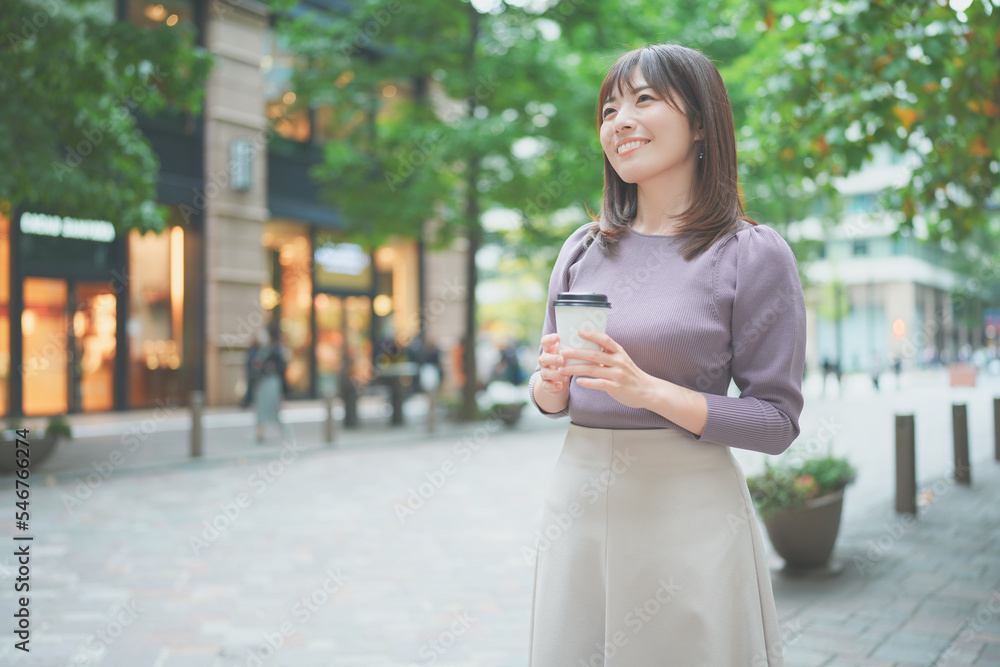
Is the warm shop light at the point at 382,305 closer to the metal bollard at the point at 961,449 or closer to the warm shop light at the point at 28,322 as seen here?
the warm shop light at the point at 28,322

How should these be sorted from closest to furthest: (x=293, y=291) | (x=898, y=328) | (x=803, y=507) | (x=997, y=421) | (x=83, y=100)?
(x=803, y=507) → (x=83, y=100) → (x=997, y=421) → (x=293, y=291) → (x=898, y=328)

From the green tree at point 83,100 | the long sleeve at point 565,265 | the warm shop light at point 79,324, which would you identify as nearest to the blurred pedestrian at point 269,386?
the green tree at point 83,100

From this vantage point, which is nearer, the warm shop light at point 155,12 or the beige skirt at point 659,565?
the beige skirt at point 659,565

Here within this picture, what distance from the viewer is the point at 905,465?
7.18m

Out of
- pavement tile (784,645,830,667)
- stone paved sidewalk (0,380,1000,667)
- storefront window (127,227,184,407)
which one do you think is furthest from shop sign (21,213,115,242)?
pavement tile (784,645,830,667)

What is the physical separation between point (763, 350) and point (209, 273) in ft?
62.0

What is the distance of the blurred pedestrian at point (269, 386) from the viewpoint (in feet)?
44.3

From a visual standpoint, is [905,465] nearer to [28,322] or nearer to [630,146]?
[630,146]

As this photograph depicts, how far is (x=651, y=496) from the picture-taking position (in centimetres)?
170

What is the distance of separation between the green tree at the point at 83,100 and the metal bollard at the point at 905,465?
879 cm

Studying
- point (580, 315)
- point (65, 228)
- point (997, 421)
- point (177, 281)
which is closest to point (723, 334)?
point (580, 315)

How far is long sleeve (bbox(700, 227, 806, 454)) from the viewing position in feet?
5.29

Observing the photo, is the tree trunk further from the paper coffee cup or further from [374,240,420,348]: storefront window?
the paper coffee cup

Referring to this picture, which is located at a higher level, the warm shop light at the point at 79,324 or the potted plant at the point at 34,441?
the warm shop light at the point at 79,324
